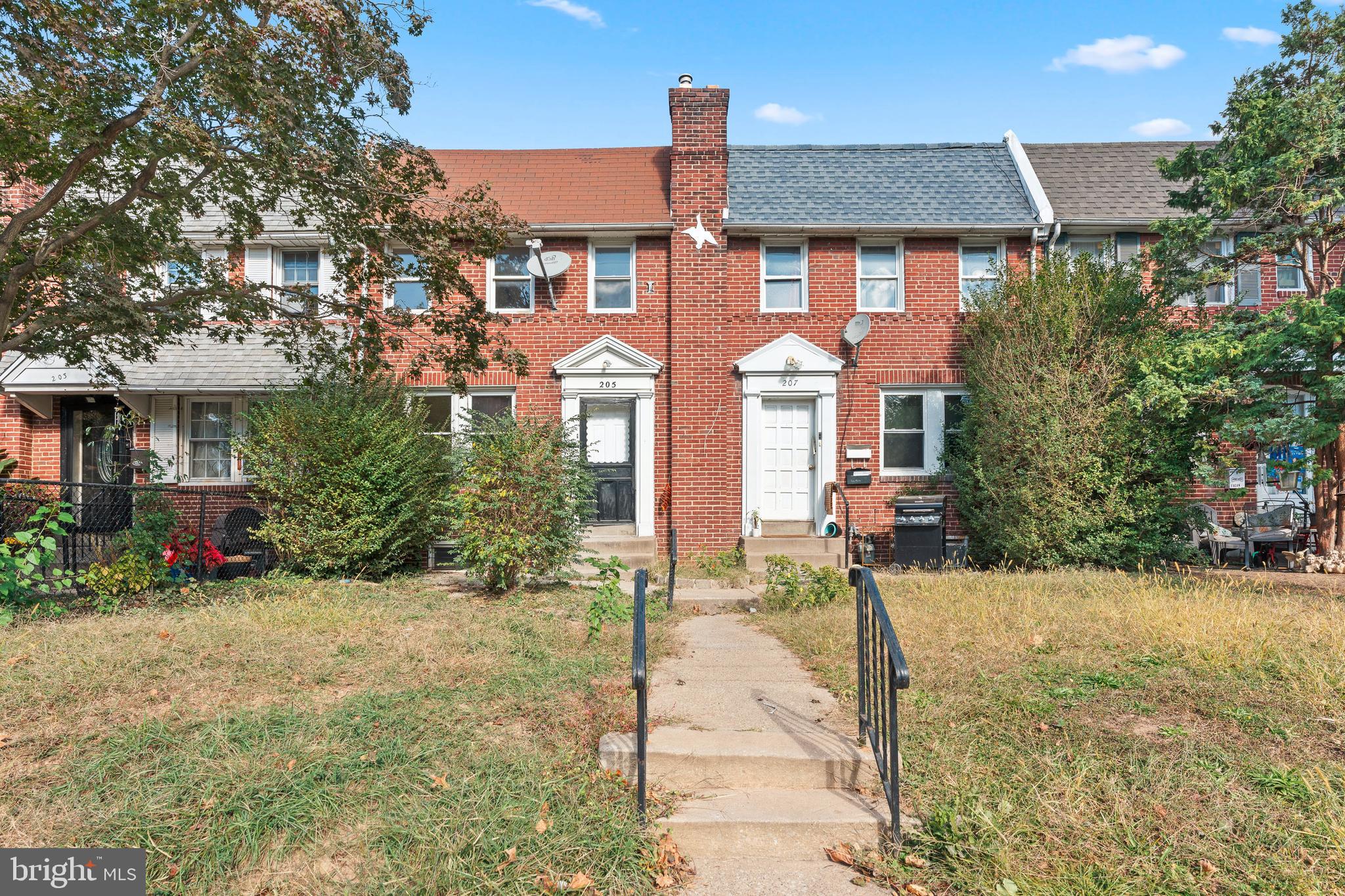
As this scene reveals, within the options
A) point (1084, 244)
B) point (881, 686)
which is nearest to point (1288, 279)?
point (1084, 244)

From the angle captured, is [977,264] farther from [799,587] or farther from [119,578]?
[119,578]

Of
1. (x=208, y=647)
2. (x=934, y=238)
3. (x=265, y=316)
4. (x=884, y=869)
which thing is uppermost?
(x=934, y=238)

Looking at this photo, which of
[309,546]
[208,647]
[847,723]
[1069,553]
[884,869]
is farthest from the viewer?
[1069,553]

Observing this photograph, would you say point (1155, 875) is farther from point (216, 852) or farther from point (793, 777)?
point (216, 852)

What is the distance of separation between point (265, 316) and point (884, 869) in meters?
8.98

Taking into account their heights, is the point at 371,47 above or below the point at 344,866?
above

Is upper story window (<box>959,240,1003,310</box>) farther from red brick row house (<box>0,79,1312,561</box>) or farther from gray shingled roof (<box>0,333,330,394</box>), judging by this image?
gray shingled roof (<box>0,333,330,394</box>)

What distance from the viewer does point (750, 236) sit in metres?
13.2

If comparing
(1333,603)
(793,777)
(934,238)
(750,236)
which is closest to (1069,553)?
(1333,603)

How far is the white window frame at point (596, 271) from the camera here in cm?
1322

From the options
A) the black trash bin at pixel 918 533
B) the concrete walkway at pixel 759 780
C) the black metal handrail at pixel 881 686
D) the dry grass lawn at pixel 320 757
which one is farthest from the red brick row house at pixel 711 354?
the black metal handrail at pixel 881 686

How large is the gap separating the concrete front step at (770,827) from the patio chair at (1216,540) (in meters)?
10.9

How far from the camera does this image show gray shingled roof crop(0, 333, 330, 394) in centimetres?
1292

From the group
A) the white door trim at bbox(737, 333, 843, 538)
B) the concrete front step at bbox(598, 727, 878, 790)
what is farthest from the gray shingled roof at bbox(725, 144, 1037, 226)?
the concrete front step at bbox(598, 727, 878, 790)
